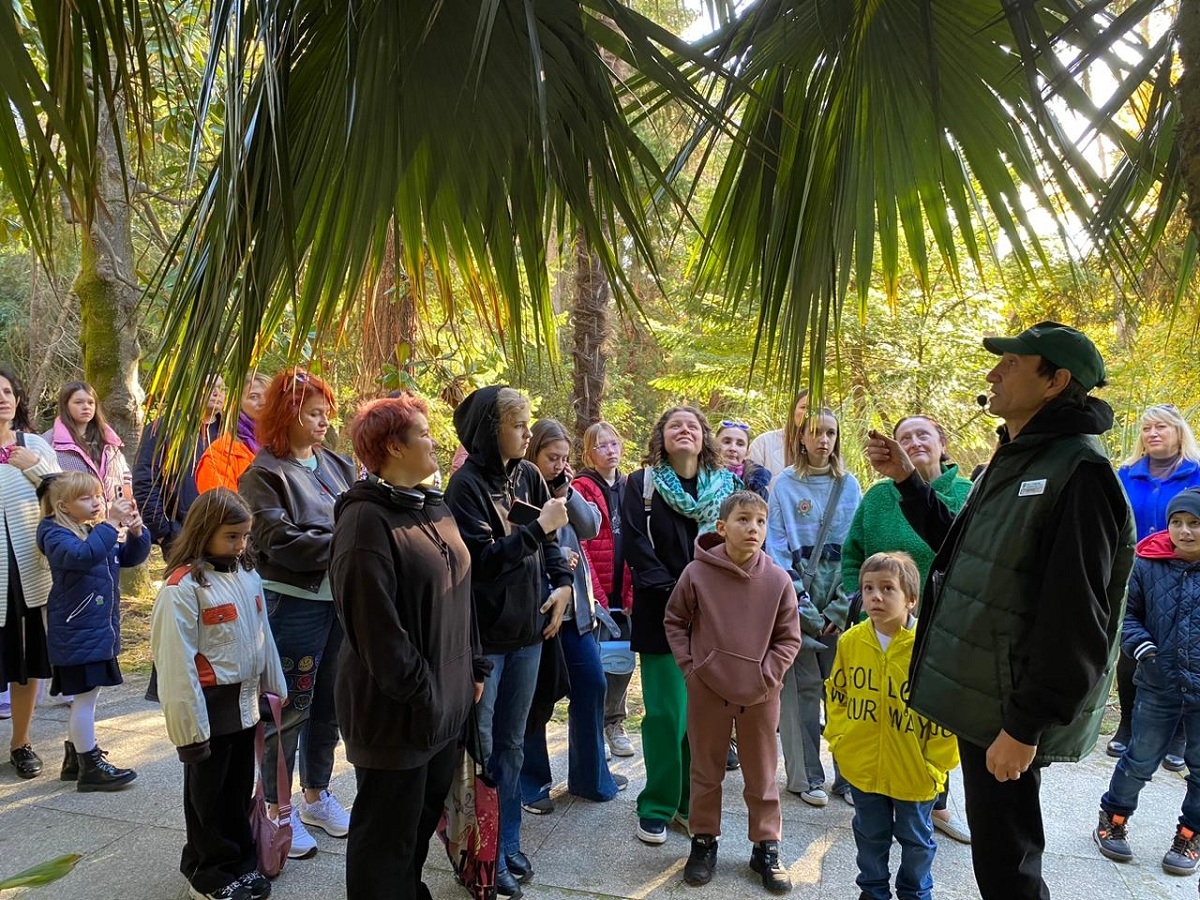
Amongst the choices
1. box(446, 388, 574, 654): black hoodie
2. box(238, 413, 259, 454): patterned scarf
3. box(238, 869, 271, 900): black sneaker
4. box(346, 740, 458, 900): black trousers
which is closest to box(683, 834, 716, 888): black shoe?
box(446, 388, 574, 654): black hoodie

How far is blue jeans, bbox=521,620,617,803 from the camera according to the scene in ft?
11.5

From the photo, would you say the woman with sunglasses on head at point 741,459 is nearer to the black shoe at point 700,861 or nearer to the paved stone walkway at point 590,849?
the paved stone walkway at point 590,849

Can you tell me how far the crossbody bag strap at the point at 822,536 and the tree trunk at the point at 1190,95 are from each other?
2.57m

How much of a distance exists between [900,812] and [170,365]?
2.48 meters

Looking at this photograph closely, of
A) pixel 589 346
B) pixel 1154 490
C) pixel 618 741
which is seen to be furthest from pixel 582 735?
pixel 589 346

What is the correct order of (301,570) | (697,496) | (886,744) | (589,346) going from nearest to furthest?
(886,744) → (301,570) → (697,496) → (589,346)

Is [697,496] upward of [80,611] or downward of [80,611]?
upward

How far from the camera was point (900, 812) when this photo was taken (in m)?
2.63

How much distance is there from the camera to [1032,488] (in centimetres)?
193

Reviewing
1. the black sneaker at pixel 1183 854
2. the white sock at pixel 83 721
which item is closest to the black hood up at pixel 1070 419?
the black sneaker at pixel 1183 854

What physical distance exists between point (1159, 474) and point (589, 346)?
13.5ft

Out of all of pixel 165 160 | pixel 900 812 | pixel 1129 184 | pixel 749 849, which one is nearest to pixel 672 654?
pixel 749 849

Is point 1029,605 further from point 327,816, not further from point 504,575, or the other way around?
point 327,816

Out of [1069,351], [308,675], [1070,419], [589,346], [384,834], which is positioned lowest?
[384,834]
